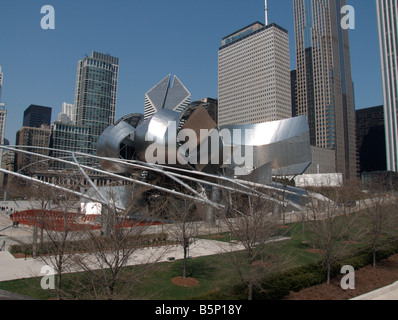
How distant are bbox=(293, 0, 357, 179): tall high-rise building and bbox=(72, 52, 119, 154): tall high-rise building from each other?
90273 mm

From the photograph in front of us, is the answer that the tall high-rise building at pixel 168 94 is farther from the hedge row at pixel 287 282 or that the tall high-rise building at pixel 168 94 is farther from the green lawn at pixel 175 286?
the hedge row at pixel 287 282

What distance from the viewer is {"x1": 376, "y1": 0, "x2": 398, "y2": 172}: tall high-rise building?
101 metres

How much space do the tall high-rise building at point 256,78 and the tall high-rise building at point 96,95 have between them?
54.6 m

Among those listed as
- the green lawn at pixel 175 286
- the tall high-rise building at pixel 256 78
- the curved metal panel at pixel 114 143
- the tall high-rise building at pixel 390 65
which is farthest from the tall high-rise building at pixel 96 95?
the green lawn at pixel 175 286

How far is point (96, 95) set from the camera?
14850 centimetres

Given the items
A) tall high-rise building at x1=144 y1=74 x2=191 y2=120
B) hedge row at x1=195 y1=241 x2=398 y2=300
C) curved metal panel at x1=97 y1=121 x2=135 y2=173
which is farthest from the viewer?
tall high-rise building at x1=144 y1=74 x2=191 y2=120

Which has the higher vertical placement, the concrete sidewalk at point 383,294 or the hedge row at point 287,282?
the hedge row at point 287,282

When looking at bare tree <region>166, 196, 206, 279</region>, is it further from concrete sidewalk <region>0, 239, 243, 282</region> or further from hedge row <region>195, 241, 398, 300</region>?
hedge row <region>195, 241, 398, 300</region>

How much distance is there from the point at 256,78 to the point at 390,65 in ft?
157

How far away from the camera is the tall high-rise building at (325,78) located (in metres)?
130

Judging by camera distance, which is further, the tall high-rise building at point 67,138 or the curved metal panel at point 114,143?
the tall high-rise building at point 67,138

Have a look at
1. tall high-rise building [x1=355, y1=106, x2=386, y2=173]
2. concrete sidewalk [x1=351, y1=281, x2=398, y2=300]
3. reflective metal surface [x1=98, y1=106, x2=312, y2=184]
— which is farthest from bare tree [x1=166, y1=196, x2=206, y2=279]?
tall high-rise building [x1=355, y1=106, x2=386, y2=173]
